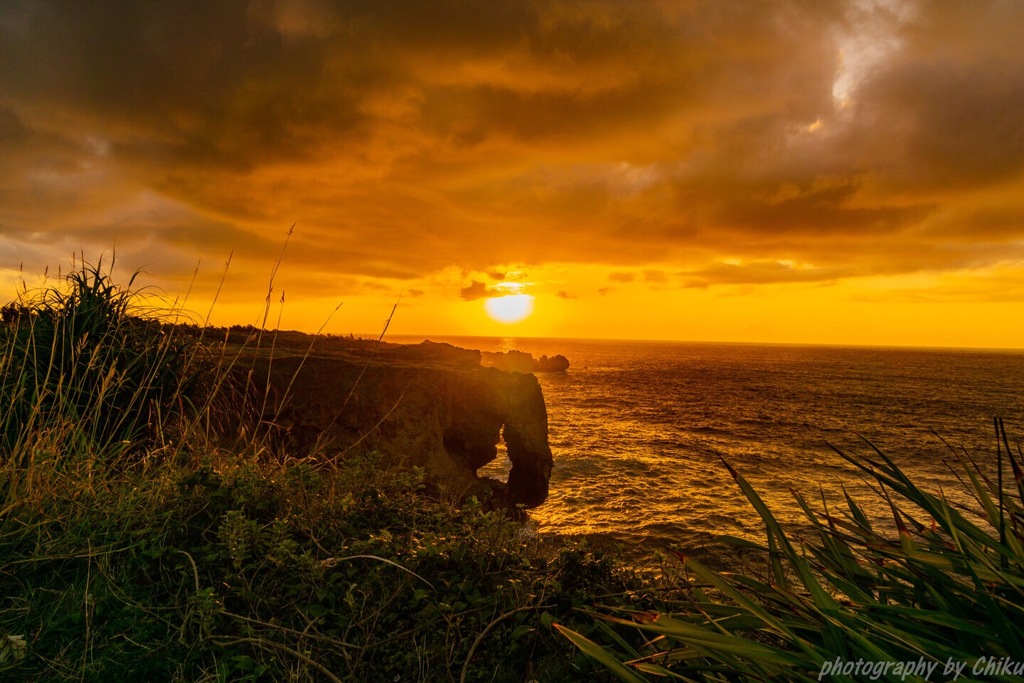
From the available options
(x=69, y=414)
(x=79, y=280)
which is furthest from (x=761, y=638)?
(x=79, y=280)

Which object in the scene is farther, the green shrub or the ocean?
the ocean

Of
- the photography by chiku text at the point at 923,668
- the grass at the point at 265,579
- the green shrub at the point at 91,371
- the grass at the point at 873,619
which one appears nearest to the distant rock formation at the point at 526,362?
the green shrub at the point at 91,371

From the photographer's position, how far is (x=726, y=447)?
31438 mm

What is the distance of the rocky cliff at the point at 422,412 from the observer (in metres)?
11.4

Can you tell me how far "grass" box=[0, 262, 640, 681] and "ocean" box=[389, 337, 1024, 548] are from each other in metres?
1.57

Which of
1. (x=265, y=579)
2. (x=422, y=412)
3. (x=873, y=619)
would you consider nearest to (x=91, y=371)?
(x=265, y=579)

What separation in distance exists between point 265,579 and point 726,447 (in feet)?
106

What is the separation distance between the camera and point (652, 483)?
22281 millimetres

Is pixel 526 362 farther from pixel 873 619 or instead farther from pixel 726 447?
pixel 873 619

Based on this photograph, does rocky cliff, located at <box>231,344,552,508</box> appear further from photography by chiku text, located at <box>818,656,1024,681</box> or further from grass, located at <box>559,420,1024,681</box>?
photography by chiku text, located at <box>818,656,1024,681</box>

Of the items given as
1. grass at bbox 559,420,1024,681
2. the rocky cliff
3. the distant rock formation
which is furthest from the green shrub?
the distant rock formation

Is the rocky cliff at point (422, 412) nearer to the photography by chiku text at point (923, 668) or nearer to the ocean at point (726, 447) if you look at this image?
the ocean at point (726, 447)

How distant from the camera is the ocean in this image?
17344 millimetres

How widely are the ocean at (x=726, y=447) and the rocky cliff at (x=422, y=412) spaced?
2.49 meters
